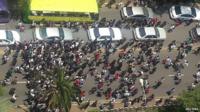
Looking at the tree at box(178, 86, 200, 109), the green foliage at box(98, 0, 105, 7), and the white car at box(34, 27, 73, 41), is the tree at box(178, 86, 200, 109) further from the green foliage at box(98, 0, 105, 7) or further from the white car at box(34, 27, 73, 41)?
the green foliage at box(98, 0, 105, 7)

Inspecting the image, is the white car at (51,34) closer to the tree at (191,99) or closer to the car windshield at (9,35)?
the car windshield at (9,35)

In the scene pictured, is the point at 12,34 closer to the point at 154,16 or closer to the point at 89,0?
the point at 89,0

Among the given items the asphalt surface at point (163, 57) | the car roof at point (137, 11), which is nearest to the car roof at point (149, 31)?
the asphalt surface at point (163, 57)

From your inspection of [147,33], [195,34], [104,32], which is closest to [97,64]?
[104,32]

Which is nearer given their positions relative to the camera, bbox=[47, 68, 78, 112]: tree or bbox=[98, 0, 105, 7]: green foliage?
bbox=[47, 68, 78, 112]: tree

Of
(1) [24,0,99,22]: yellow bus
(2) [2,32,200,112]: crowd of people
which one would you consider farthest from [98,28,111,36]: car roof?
(1) [24,0,99,22]: yellow bus

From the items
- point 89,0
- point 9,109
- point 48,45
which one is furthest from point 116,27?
point 9,109
